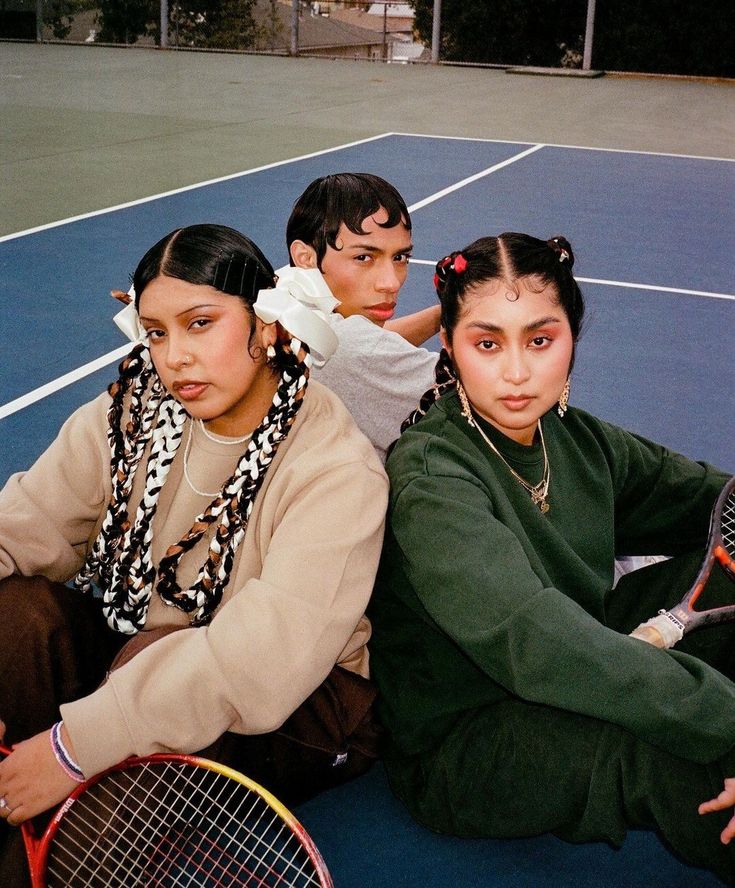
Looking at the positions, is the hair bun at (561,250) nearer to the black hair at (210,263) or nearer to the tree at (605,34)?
the black hair at (210,263)

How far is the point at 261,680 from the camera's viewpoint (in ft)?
5.93

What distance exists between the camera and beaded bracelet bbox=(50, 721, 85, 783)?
1.74 metres

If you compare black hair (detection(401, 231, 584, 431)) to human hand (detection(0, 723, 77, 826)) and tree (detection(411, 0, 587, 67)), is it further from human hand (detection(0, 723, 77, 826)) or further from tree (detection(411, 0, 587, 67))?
tree (detection(411, 0, 587, 67))

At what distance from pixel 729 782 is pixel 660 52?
22057 mm

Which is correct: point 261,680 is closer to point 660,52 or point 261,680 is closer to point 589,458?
point 589,458

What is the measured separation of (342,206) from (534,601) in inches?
61.5

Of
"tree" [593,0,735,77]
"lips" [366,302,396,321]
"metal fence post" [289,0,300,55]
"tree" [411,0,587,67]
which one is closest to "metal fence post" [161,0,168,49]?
"metal fence post" [289,0,300,55]

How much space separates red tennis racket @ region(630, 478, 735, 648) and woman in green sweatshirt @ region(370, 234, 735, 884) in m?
0.12

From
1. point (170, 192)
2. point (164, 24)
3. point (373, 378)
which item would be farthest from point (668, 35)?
point (373, 378)

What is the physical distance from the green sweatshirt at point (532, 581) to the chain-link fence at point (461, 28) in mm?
18990

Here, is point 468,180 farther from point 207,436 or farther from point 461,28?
point 461,28

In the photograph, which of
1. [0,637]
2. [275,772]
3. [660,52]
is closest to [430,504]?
[275,772]

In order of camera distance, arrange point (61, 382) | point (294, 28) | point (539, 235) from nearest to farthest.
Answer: point (61, 382) → point (539, 235) → point (294, 28)

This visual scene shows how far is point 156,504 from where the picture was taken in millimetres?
2074
